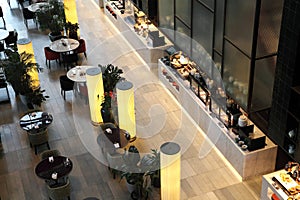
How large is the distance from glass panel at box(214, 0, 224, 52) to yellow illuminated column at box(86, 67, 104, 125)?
337cm

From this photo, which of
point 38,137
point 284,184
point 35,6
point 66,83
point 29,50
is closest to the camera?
point 284,184

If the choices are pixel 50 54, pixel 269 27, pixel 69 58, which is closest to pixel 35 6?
pixel 50 54

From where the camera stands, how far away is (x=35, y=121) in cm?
1269

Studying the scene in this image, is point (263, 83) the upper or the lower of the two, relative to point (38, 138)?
upper

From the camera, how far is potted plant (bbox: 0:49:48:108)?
13.9 m

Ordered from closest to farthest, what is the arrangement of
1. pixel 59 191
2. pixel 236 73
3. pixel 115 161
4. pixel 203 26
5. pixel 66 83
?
pixel 236 73
pixel 59 191
pixel 115 161
pixel 203 26
pixel 66 83

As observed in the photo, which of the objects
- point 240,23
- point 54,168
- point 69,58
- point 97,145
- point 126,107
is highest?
point 240,23

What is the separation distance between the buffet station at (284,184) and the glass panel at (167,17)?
5.53 m

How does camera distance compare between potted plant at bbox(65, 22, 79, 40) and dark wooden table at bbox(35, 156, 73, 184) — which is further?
potted plant at bbox(65, 22, 79, 40)

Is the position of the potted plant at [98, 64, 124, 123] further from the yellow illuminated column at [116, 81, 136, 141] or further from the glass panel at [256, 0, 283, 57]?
the glass panel at [256, 0, 283, 57]

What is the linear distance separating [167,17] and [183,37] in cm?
134

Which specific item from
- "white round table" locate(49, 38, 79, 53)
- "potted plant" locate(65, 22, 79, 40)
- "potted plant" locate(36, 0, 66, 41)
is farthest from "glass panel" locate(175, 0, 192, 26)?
"potted plant" locate(36, 0, 66, 41)

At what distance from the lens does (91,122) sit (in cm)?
1371

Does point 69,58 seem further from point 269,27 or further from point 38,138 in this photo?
point 269,27
